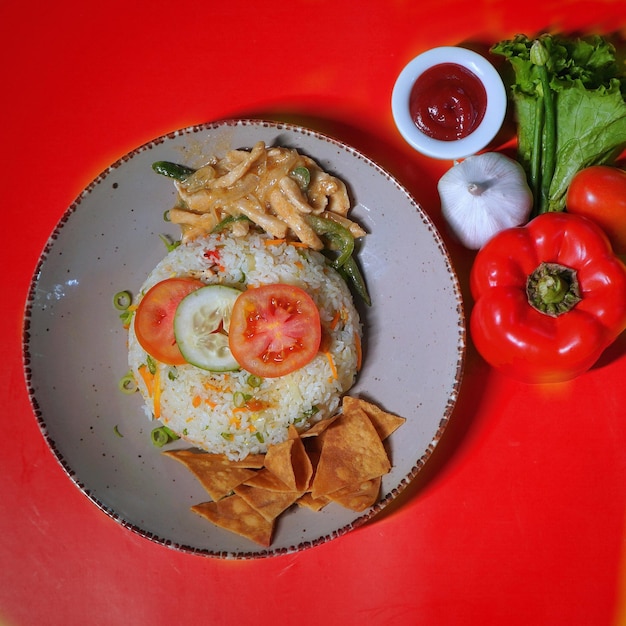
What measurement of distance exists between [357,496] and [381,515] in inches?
18.4

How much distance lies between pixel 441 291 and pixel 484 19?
1.74 metres

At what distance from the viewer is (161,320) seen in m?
3.19

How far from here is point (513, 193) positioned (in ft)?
10.8

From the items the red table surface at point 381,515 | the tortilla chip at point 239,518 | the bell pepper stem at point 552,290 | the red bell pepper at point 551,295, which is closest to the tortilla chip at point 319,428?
the tortilla chip at point 239,518

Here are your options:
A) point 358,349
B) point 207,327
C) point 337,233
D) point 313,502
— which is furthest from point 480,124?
point 313,502

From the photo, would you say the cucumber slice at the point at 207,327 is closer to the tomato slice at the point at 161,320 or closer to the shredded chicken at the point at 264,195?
the tomato slice at the point at 161,320

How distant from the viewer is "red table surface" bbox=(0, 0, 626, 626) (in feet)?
11.2

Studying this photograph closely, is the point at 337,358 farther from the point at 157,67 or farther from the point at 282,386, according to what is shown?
the point at 157,67

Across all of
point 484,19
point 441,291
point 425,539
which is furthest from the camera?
point 484,19

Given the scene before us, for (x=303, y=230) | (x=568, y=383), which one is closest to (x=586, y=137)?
(x=568, y=383)

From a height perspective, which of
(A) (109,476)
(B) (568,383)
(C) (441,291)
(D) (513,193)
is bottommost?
(B) (568,383)

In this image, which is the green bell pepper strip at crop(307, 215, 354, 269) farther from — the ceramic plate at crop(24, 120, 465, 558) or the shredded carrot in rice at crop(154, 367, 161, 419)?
the shredded carrot in rice at crop(154, 367, 161, 419)

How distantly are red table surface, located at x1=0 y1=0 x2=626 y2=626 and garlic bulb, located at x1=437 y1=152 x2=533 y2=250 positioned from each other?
0.27 meters

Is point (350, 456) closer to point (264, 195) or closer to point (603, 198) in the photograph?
point (264, 195)
